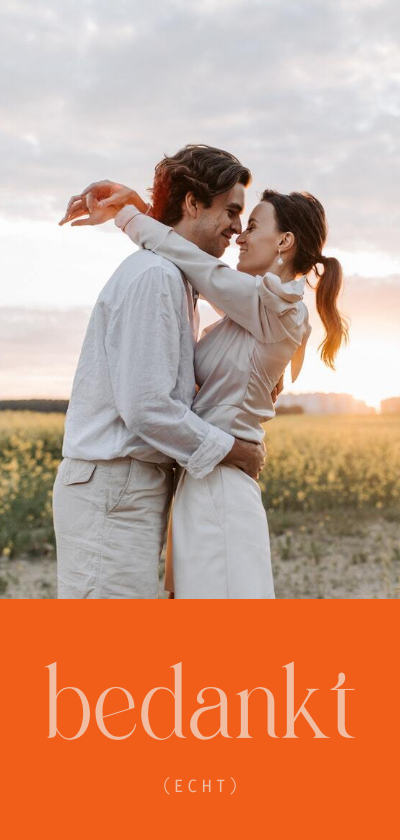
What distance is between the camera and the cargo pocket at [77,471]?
2.27 meters

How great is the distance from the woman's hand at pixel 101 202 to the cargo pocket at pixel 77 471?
83 cm

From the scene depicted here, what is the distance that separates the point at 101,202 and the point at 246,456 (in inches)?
37.1

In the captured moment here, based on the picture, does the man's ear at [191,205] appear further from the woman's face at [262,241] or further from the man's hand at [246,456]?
the man's hand at [246,456]

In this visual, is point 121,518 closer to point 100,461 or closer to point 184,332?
point 100,461

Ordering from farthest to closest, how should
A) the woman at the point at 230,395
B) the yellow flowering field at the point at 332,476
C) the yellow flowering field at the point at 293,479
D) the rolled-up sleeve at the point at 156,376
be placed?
the yellow flowering field at the point at 332,476 → the yellow flowering field at the point at 293,479 → the woman at the point at 230,395 → the rolled-up sleeve at the point at 156,376

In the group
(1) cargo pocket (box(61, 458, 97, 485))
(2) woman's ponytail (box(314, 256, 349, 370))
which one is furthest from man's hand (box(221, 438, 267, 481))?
(2) woman's ponytail (box(314, 256, 349, 370))

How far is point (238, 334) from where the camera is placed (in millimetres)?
2375

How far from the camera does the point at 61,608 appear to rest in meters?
2.44

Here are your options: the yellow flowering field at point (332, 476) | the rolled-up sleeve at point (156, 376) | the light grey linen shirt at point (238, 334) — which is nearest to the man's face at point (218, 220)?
the light grey linen shirt at point (238, 334)

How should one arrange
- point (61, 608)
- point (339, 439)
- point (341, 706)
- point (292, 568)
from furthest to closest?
point (339, 439) < point (292, 568) < point (341, 706) < point (61, 608)

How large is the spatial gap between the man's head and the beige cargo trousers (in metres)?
0.71

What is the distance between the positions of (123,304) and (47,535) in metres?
5.99

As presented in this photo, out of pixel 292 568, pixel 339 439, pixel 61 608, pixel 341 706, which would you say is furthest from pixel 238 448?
pixel 339 439

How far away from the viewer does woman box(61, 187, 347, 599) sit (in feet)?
7.45
